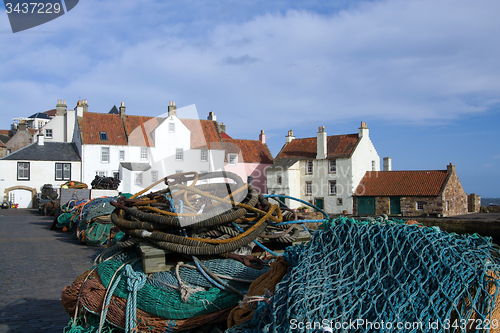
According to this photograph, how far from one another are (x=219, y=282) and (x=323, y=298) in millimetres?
1283

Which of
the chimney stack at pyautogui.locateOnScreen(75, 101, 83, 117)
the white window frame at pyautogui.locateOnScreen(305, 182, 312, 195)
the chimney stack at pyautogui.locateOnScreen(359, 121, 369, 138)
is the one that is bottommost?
the white window frame at pyautogui.locateOnScreen(305, 182, 312, 195)

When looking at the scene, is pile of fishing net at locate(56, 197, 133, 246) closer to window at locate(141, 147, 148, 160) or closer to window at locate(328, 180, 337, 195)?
window at locate(141, 147, 148, 160)

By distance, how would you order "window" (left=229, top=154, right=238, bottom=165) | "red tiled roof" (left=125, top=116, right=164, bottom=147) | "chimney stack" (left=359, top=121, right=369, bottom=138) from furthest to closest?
"window" (left=229, top=154, right=238, bottom=165) < "chimney stack" (left=359, top=121, right=369, bottom=138) < "red tiled roof" (left=125, top=116, right=164, bottom=147)

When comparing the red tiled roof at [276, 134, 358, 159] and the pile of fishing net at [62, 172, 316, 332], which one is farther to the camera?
the red tiled roof at [276, 134, 358, 159]

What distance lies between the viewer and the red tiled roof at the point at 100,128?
1633 inches

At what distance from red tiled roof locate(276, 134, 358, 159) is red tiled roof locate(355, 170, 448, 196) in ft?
12.0

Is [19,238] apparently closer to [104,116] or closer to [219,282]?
[219,282]

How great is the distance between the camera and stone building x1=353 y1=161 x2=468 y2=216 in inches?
1542

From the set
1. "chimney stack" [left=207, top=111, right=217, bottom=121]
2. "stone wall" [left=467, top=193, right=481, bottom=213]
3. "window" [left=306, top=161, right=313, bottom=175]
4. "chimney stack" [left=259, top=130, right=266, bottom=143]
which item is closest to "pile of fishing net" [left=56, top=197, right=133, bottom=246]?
"window" [left=306, top=161, right=313, bottom=175]

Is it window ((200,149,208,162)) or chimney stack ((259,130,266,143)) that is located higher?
chimney stack ((259,130,266,143))

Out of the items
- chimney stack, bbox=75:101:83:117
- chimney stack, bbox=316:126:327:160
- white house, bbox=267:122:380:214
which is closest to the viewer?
chimney stack, bbox=75:101:83:117

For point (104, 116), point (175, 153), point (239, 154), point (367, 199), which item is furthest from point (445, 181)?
point (104, 116)

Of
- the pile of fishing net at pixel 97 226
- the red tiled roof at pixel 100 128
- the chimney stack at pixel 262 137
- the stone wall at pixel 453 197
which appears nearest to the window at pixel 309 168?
the chimney stack at pixel 262 137

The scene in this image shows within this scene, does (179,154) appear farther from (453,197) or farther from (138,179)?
(453,197)
